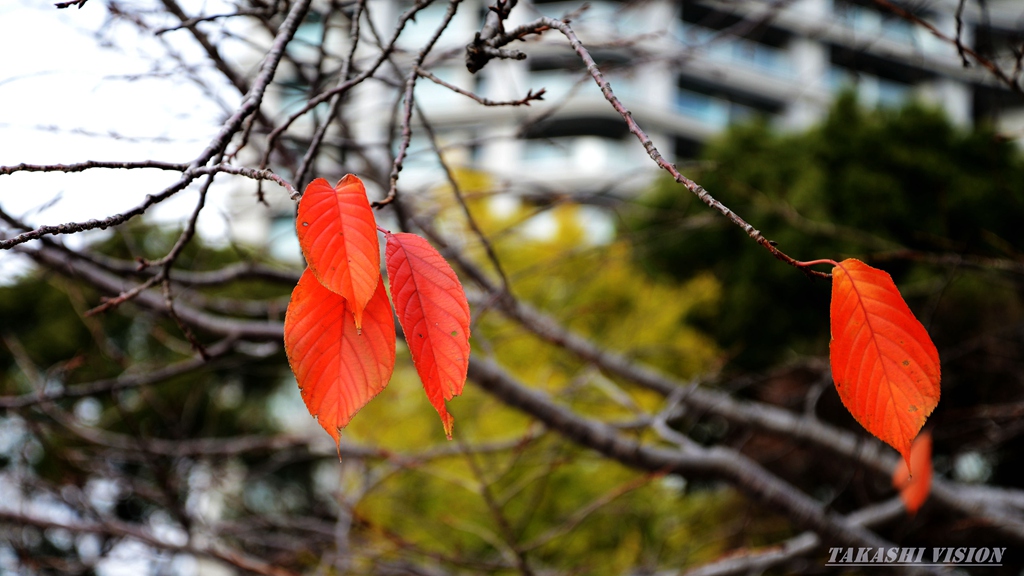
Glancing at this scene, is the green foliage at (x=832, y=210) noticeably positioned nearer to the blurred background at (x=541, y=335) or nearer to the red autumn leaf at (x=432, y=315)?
the blurred background at (x=541, y=335)

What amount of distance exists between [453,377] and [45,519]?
176 centimetres

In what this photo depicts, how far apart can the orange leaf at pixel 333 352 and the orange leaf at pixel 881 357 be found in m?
0.32

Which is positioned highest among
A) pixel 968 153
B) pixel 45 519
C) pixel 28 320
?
pixel 28 320

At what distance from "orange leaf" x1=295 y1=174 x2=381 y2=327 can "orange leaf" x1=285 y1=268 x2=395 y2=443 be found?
3cm

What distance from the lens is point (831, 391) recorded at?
197 inches

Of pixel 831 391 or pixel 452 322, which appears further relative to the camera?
pixel 831 391

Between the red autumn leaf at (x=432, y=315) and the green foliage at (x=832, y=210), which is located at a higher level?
the red autumn leaf at (x=432, y=315)

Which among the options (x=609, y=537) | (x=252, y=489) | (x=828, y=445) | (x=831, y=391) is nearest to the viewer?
(x=828, y=445)

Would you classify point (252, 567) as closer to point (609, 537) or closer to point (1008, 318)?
point (609, 537)

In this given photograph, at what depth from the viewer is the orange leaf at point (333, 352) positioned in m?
0.47

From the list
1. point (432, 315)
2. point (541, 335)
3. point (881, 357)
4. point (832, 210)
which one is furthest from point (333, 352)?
point (832, 210)

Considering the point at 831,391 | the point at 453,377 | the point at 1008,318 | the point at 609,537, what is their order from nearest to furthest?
1. the point at 453,377
2. the point at 609,537
3. the point at 831,391
4. the point at 1008,318

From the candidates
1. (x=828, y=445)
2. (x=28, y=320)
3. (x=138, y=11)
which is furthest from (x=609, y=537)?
(x=28, y=320)

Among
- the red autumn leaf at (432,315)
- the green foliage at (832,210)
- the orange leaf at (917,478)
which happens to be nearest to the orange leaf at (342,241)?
the red autumn leaf at (432,315)
